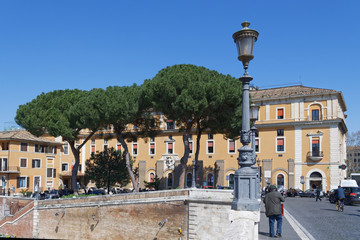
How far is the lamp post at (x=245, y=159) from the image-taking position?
24.5 ft

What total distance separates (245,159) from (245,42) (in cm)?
268

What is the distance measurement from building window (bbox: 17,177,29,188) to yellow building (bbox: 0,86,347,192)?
0.07m

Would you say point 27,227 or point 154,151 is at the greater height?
point 154,151

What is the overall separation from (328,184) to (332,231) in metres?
28.1

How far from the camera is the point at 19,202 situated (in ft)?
99.3

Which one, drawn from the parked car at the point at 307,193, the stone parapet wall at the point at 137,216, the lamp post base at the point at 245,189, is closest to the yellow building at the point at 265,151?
the parked car at the point at 307,193

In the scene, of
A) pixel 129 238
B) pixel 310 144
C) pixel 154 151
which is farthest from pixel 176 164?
pixel 129 238

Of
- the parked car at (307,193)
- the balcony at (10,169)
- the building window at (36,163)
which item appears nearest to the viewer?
the parked car at (307,193)

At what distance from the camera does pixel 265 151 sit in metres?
42.2

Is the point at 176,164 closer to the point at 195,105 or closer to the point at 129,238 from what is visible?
the point at 195,105

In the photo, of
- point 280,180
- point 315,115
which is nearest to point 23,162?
point 280,180

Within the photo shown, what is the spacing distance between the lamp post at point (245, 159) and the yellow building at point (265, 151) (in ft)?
94.4

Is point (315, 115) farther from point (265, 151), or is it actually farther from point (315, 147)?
point (265, 151)

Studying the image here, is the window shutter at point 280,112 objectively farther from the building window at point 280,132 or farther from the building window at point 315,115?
the building window at point 315,115
